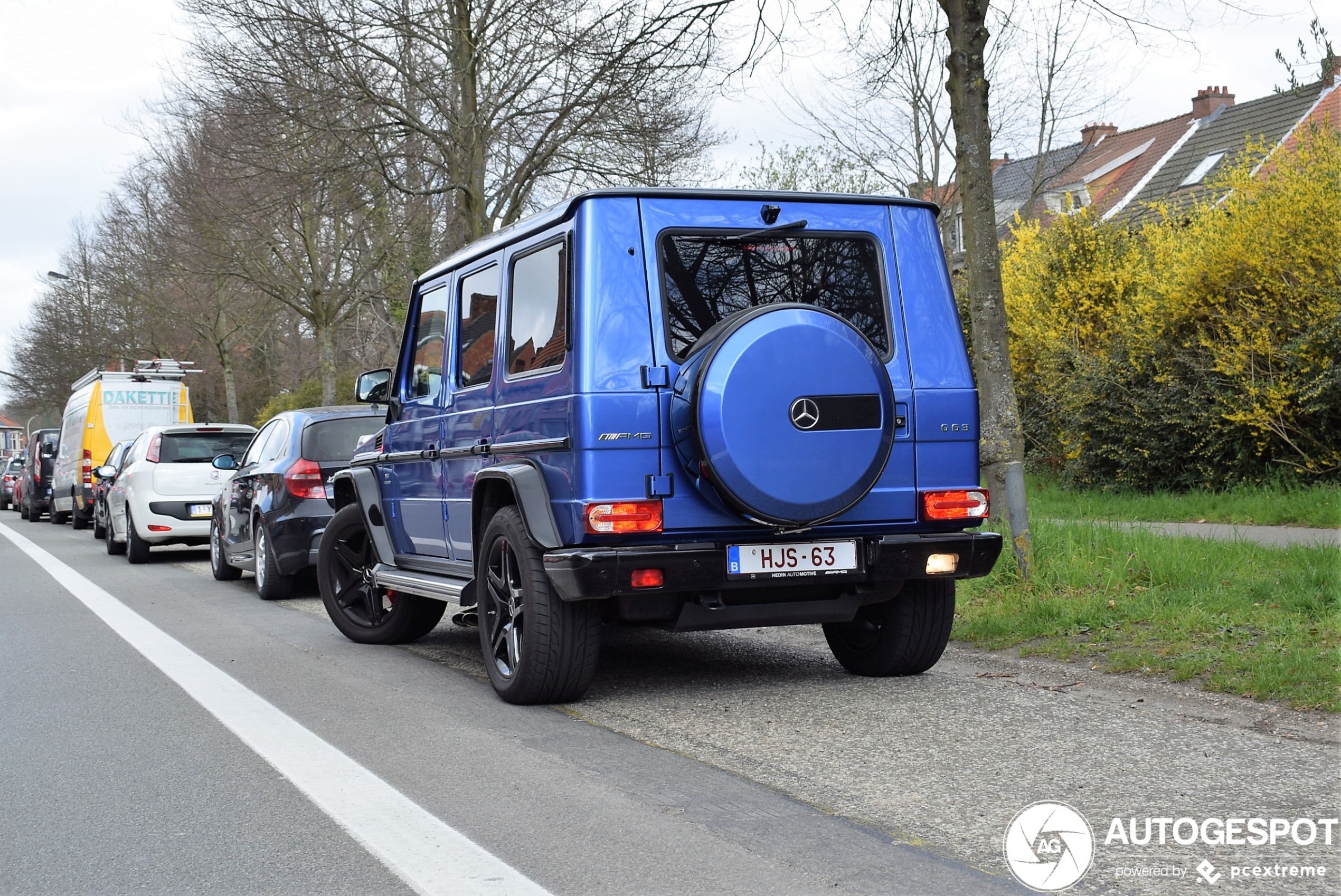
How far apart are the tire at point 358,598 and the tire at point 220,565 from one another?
4.90 metres

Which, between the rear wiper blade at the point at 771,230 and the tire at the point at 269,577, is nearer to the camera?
the rear wiper blade at the point at 771,230

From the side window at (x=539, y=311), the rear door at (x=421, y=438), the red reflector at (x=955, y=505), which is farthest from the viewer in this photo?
the rear door at (x=421, y=438)

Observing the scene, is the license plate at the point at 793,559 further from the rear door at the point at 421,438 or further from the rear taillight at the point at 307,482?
the rear taillight at the point at 307,482

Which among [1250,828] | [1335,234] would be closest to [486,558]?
[1250,828]

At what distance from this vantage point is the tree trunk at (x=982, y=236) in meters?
8.83

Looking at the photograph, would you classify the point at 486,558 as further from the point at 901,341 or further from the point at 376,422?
the point at 376,422

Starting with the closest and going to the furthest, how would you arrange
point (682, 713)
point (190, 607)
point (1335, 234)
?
point (682, 713), point (190, 607), point (1335, 234)

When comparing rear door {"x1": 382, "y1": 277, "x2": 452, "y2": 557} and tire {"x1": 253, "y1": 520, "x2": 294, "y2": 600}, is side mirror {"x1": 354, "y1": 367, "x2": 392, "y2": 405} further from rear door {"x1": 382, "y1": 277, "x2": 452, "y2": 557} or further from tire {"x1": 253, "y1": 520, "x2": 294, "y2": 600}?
tire {"x1": 253, "y1": 520, "x2": 294, "y2": 600}

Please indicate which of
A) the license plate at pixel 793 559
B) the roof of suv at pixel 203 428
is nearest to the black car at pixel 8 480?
the roof of suv at pixel 203 428

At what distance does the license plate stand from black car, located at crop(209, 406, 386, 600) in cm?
586

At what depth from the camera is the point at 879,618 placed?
6.68m

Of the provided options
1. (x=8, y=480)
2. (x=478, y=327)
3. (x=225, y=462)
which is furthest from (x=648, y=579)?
(x=8, y=480)

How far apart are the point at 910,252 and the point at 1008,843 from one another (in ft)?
10.4

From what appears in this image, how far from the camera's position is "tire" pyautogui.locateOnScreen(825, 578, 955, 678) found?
21.3 ft
